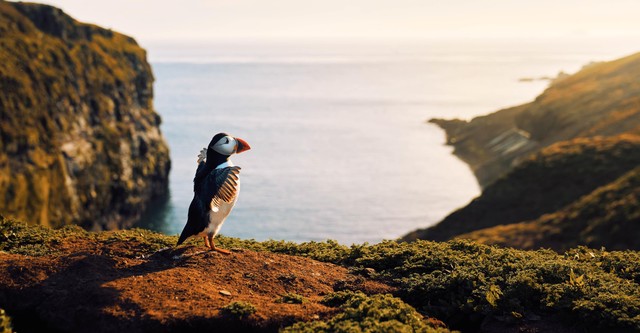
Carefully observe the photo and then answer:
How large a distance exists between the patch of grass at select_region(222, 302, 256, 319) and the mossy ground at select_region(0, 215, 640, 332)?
1.35m

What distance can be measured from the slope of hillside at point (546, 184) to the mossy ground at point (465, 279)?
50.9m

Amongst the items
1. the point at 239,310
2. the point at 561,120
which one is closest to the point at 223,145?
→ the point at 239,310

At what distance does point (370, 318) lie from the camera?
1483cm

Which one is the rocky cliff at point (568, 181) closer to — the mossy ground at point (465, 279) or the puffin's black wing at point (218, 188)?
the mossy ground at point (465, 279)

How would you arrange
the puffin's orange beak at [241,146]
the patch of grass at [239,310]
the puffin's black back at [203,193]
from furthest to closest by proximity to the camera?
the puffin's orange beak at [241,146] → the puffin's black back at [203,193] → the patch of grass at [239,310]

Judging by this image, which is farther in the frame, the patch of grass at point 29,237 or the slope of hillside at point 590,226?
the slope of hillside at point 590,226

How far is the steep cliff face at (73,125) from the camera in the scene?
95.9 meters

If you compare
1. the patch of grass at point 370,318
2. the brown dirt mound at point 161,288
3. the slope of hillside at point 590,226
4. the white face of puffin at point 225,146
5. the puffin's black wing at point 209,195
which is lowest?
the slope of hillside at point 590,226

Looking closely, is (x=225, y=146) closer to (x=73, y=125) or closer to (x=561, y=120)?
(x=73, y=125)

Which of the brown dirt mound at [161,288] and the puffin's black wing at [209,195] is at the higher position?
the puffin's black wing at [209,195]

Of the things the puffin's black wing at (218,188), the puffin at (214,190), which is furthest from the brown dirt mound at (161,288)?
the puffin's black wing at (218,188)

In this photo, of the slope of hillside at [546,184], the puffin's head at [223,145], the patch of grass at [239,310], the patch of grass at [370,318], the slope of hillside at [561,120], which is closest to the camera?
the patch of grass at [370,318]

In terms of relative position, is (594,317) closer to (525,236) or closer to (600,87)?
(525,236)

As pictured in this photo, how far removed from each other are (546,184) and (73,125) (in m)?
77.3
